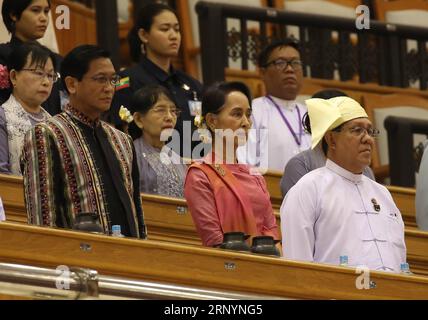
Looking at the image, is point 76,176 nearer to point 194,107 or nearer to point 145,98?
point 145,98

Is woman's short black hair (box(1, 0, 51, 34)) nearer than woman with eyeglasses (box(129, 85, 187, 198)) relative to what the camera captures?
No

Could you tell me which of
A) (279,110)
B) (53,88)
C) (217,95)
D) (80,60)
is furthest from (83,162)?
(279,110)

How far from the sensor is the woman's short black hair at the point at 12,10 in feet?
18.8

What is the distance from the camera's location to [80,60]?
4777 millimetres

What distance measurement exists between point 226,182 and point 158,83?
1150 millimetres

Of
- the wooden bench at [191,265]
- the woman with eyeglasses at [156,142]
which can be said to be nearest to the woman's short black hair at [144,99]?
the woman with eyeglasses at [156,142]

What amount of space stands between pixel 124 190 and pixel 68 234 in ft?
1.49

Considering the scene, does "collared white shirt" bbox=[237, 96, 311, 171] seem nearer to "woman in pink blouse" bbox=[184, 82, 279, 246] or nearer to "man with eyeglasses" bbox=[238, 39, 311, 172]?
"man with eyeglasses" bbox=[238, 39, 311, 172]

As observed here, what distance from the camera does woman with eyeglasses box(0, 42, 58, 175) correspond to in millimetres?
5234

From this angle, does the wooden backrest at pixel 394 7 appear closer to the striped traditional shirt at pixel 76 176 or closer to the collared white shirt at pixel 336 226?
the collared white shirt at pixel 336 226

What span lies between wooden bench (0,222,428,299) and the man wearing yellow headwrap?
0.24 meters

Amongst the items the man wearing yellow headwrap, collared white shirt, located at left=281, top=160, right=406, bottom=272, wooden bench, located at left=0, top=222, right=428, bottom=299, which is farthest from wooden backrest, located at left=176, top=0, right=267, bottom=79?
wooden bench, located at left=0, top=222, right=428, bottom=299
